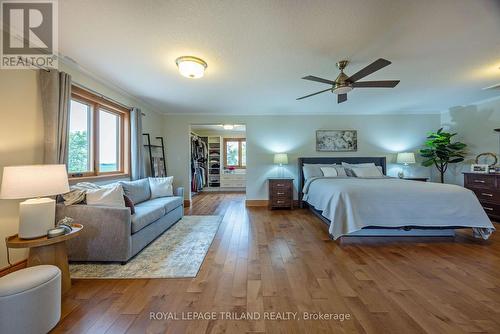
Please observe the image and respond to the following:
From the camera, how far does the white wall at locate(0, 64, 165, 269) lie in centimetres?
204

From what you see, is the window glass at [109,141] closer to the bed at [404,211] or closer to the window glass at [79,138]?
the window glass at [79,138]

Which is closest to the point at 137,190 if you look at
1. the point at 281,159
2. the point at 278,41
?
the point at 278,41

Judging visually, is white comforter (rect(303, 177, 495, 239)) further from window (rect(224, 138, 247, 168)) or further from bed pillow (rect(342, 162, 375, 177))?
window (rect(224, 138, 247, 168))

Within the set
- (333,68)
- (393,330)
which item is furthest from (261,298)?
(333,68)

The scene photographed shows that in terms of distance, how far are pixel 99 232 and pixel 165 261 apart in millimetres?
783

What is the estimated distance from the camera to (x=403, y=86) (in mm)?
3619

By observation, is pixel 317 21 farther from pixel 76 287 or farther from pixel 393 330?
pixel 76 287

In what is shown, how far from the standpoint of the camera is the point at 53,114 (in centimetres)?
235

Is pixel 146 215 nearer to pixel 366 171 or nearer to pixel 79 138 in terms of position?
pixel 79 138

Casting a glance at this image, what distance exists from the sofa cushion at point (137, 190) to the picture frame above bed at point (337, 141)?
409cm

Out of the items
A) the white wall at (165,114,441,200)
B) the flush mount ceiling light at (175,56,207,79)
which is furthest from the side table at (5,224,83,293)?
the white wall at (165,114,441,200)

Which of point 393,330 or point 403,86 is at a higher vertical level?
point 403,86

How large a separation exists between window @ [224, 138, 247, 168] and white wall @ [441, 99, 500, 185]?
6201mm

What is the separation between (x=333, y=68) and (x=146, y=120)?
12.8ft
